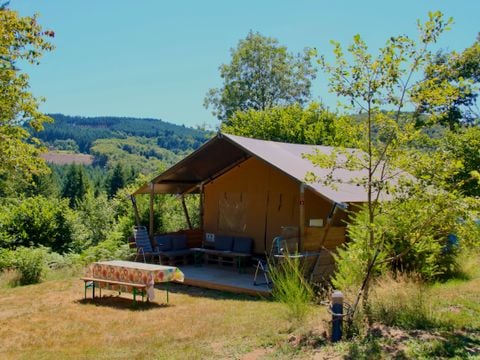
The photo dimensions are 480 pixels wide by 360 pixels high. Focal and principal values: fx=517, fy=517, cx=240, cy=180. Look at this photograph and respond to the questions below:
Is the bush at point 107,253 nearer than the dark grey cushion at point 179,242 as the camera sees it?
No

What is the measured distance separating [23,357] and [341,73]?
5.03 metres

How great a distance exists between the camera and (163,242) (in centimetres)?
1222

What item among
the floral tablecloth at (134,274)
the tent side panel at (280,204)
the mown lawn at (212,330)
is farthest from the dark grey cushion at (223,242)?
the floral tablecloth at (134,274)

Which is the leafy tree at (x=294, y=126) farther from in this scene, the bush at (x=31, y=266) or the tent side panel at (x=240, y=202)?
the bush at (x=31, y=266)

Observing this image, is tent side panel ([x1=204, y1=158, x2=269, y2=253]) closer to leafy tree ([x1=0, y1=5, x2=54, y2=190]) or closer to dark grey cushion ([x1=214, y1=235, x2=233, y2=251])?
dark grey cushion ([x1=214, y1=235, x2=233, y2=251])

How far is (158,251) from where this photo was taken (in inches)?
467

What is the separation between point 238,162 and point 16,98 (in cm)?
510

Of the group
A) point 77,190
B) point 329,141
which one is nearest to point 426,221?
point 329,141

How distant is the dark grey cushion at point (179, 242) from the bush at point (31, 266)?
9.93 feet

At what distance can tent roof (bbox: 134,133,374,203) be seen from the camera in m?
9.72

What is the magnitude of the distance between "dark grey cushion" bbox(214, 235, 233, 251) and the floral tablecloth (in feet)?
10.8

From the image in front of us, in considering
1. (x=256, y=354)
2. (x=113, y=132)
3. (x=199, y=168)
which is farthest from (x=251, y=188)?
(x=113, y=132)

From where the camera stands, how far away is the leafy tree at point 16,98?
29.2 ft

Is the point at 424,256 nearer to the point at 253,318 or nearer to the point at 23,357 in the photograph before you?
the point at 253,318
